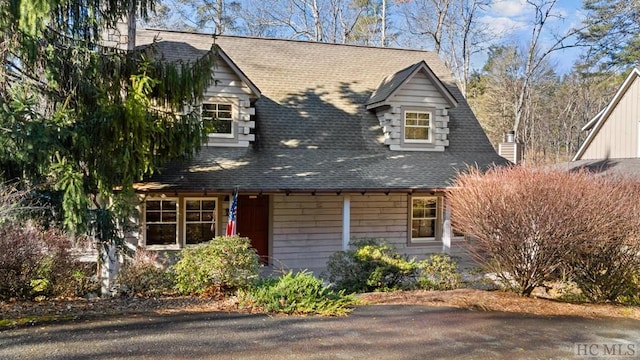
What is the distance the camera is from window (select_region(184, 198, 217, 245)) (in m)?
12.1

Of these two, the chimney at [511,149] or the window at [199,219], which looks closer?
the window at [199,219]

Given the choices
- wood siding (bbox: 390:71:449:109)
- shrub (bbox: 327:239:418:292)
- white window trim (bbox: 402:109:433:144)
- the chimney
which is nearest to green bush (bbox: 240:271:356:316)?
shrub (bbox: 327:239:418:292)

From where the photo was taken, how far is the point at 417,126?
14320mm

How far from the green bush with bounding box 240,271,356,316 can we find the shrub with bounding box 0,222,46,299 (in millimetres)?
3501

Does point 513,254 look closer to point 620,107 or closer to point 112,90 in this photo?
point 112,90

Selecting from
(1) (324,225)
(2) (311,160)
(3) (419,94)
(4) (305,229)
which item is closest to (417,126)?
(3) (419,94)

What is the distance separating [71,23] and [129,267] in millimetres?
4582

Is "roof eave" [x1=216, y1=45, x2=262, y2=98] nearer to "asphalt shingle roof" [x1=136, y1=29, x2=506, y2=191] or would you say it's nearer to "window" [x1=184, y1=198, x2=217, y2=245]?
"asphalt shingle roof" [x1=136, y1=29, x2=506, y2=191]

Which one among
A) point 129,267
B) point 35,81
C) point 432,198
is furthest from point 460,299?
point 35,81

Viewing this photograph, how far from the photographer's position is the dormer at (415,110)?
14.0m

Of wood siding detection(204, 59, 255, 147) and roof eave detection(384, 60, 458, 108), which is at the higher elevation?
roof eave detection(384, 60, 458, 108)

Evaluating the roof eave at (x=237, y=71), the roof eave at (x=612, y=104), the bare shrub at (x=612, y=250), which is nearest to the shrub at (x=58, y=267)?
the roof eave at (x=237, y=71)

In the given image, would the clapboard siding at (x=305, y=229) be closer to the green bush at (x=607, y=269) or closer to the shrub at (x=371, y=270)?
the shrub at (x=371, y=270)

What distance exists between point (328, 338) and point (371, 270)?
339 cm
